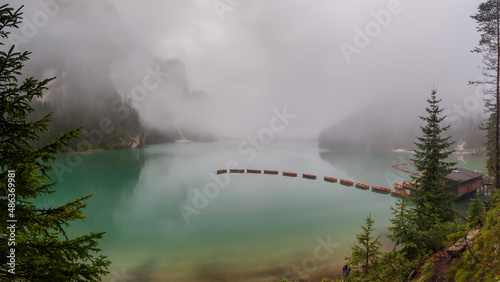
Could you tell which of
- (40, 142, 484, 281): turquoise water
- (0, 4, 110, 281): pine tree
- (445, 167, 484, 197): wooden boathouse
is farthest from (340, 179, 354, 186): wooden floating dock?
(0, 4, 110, 281): pine tree

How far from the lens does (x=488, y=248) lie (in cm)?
771

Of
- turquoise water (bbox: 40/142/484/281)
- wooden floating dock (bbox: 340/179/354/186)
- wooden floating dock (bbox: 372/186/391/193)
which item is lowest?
turquoise water (bbox: 40/142/484/281)

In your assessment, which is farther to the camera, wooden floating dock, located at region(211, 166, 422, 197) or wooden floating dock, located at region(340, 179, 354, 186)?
wooden floating dock, located at region(340, 179, 354, 186)

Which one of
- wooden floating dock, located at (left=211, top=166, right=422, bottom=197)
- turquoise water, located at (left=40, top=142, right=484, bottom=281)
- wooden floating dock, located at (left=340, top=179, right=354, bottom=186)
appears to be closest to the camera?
turquoise water, located at (left=40, top=142, right=484, bottom=281)

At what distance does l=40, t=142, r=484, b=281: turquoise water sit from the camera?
1762 centimetres

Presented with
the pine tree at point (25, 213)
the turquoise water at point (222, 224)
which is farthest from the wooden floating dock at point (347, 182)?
the pine tree at point (25, 213)

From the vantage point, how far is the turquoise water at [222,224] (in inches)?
694

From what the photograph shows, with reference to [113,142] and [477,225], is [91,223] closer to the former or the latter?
[477,225]

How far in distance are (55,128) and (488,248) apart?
164 metres

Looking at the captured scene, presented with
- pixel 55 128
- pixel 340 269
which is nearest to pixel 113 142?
pixel 55 128

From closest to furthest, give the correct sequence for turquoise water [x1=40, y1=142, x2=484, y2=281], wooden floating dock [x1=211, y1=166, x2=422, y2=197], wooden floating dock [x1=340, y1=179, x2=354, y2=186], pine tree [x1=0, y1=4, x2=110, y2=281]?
pine tree [x1=0, y1=4, x2=110, y2=281] < turquoise water [x1=40, y1=142, x2=484, y2=281] < wooden floating dock [x1=211, y1=166, x2=422, y2=197] < wooden floating dock [x1=340, y1=179, x2=354, y2=186]

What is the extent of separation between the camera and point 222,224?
28.2 m

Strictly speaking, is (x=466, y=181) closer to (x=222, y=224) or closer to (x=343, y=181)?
(x=343, y=181)

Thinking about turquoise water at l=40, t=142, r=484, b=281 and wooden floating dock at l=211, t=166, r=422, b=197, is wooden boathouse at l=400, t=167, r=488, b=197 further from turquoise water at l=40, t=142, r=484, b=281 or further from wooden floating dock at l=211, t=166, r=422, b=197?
turquoise water at l=40, t=142, r=484, b=281
